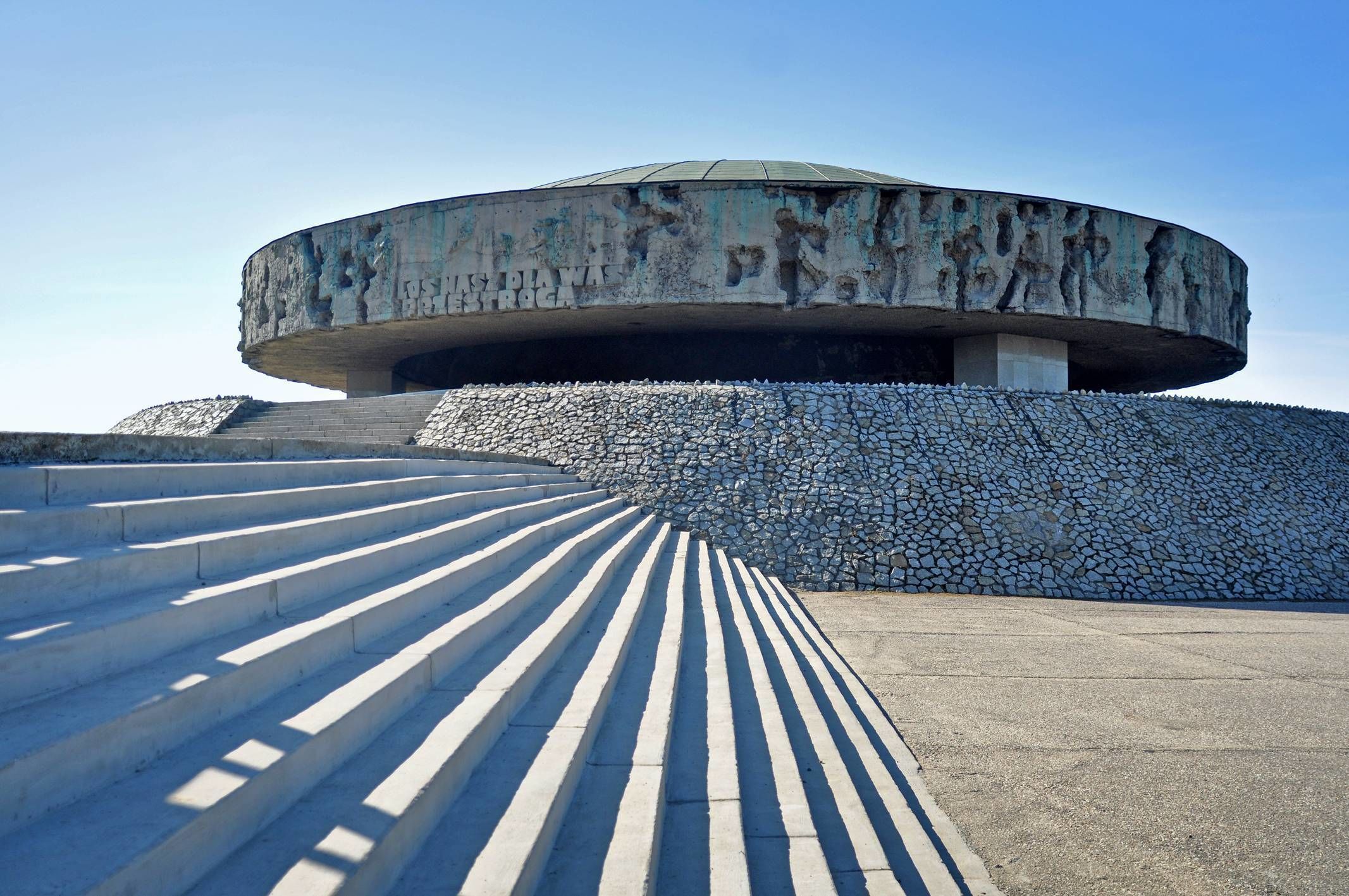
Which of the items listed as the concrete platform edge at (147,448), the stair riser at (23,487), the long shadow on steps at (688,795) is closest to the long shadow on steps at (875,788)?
the long shadow on steps at (688,795)

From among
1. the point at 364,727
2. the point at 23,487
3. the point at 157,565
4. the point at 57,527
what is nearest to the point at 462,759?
the point at 364,727

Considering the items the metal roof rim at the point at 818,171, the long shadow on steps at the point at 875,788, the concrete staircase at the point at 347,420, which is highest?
the metal roof rim at the point at 818,171

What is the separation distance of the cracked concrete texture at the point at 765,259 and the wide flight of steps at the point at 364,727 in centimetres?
1019

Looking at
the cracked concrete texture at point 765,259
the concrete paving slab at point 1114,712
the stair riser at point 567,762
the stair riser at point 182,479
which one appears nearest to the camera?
the stair riser at point 567,762

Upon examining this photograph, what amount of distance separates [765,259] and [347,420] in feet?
24.4

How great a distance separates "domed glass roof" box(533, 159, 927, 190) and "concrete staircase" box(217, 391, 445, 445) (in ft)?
18.9

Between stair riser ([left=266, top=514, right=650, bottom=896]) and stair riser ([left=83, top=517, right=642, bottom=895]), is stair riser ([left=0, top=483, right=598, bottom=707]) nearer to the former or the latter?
stair riser ([left=83, top=517, right=642, bottom=895])

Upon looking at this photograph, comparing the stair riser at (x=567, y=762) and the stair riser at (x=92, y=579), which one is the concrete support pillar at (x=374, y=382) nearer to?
the stair riser at (x=567, y=762)

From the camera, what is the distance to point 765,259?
601 inches

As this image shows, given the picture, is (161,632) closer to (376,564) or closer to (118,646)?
(118,646)

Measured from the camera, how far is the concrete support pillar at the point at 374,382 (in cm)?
2294

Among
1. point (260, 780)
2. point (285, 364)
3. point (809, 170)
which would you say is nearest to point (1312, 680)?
point (260, 780)

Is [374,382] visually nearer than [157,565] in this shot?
No

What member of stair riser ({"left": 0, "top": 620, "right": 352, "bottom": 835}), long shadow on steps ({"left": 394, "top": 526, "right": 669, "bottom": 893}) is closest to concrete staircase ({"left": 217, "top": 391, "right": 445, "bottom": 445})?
long shadow on steps ({"left": 394, "top": 526, "right": 669, "bottom": 893})
